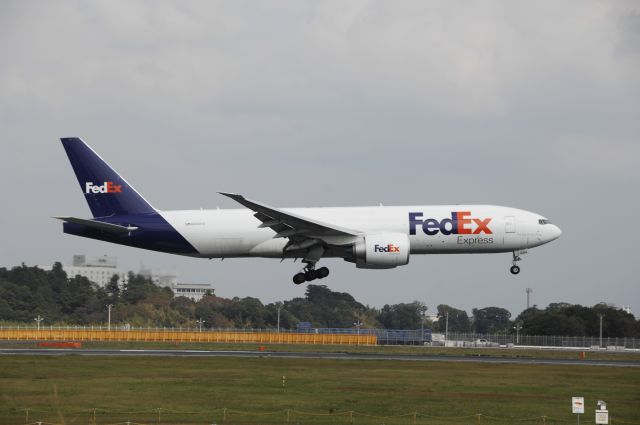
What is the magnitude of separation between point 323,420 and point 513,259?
26.6m

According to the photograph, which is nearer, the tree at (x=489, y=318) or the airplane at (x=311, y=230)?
the airplane at (x=311, y=230)

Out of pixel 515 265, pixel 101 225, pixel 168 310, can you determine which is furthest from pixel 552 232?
pixel 168 310

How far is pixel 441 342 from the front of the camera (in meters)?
85.9

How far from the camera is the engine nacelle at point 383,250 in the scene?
53469 mm

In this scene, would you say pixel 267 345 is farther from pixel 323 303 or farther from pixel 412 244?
pixel 323 303

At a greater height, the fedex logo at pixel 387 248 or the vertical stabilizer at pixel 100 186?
the vertical stabilizer at pixel 100 186

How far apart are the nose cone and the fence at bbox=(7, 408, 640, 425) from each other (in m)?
23.1

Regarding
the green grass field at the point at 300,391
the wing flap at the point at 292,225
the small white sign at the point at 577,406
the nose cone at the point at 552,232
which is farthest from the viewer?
the nose cone at the point at 552,232

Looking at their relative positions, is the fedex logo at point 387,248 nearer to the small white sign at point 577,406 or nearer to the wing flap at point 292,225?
the wing flap at point 292,225

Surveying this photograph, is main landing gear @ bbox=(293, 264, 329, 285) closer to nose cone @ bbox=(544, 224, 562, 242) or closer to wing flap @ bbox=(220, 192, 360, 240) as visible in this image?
wing flap @ bbox=(220, 192, 360, 240)

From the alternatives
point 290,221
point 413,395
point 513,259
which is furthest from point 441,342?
point 413,395

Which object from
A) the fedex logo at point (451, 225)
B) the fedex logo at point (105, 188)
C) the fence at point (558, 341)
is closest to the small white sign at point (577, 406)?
the fedex logo at point (451, 225)

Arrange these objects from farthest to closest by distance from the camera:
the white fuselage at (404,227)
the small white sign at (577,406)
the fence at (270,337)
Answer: the fence at (270,337), the white fuselage at (404,227), the small white sign at (577,406)

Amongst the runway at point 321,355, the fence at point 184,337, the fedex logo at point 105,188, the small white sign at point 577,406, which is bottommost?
the small white sign at point 577,406
